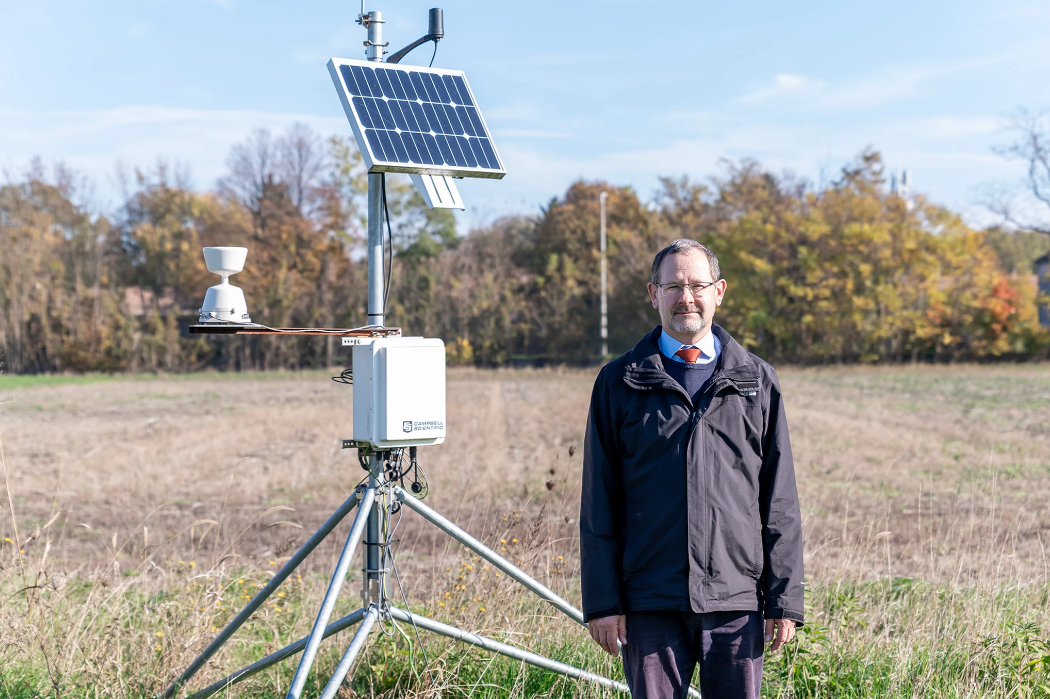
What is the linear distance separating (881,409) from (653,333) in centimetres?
1991

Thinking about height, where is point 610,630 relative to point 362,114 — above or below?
below

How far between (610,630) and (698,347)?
988 mm

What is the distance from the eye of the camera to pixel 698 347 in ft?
10.0

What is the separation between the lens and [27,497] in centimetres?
1105

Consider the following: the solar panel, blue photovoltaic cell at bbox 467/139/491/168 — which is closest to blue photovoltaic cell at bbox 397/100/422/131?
the solar panel

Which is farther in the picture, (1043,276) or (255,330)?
(1043,276)

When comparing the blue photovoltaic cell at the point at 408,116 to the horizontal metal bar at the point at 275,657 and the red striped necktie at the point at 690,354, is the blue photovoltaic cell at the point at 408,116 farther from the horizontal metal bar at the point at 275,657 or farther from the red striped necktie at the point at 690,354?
the horizontal metal bar at the point at 275,657

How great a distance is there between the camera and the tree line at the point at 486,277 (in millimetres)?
39375

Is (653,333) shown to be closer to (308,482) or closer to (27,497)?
(308,482)

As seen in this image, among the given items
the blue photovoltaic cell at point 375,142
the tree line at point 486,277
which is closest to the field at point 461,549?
the blue photovoltaic cell at point 375,142

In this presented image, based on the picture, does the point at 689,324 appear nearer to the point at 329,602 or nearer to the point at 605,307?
the point at 329,602

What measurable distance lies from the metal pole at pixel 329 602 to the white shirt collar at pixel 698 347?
1.25 m

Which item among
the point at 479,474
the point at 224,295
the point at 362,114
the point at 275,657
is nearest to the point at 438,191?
the point at 362,114

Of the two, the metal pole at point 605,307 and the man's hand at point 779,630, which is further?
the metal pole at point 605,307
